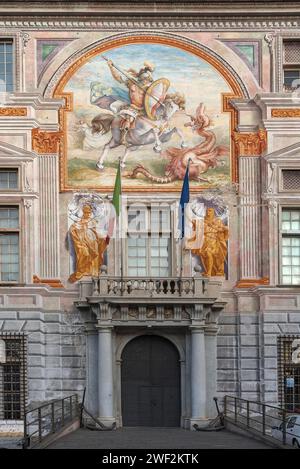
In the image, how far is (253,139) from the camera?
45.7 m

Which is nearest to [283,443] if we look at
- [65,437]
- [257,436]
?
[257,436]

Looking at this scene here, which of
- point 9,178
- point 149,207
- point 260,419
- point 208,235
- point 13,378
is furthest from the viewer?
point 149,207

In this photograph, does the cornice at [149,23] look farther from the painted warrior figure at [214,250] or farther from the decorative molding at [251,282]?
the decorative molding at [251,282]

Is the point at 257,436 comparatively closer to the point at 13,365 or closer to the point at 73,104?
the point at 13,365

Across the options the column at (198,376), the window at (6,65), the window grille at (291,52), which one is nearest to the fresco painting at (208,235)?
the column at (198,376)

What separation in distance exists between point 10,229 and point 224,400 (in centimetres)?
834

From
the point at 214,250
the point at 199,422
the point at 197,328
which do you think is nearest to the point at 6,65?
the point at 214,250

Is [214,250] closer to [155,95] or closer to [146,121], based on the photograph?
[146,121]

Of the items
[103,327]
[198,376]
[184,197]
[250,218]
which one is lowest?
[198,376]

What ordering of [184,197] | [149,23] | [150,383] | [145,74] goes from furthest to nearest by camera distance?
[149,23] → [145,74] → [150,383] → [184,197]

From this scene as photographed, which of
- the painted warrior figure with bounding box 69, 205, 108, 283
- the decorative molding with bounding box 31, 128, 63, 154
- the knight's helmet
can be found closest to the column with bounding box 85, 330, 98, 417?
the painted warrior figure with bounding box 69, 205, 108, 283

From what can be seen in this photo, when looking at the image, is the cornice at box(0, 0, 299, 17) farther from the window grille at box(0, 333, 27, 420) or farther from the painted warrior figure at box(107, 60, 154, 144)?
the window grille at box(0, 333, 27, 420)

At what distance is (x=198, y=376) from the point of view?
44.0 meters

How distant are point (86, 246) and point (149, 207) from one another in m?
2.29
